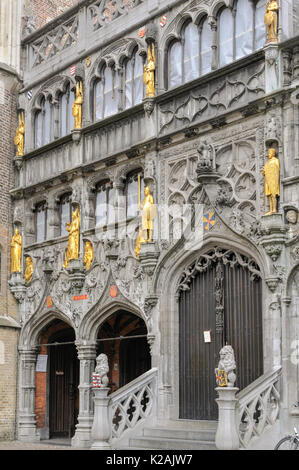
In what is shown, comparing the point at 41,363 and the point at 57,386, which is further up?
the point at 41,363

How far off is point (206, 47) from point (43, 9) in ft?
30.3

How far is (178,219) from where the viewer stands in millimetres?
18078

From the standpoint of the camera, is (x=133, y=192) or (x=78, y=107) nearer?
(x=133, y=192)

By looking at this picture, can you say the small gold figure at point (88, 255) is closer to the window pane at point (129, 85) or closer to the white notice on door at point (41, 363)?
the window pane at point (129, 85)

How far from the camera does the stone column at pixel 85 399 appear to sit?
19375 millimetres

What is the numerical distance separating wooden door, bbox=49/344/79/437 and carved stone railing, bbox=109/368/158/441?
6.21 meters

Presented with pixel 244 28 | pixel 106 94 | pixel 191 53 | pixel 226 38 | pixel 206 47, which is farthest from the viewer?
pixel 106 94

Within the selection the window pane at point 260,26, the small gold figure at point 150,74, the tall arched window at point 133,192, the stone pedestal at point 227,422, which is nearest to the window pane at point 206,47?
the window pane at point 260,26

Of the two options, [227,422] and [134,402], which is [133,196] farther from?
[227,422]

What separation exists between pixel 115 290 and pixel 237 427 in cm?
651

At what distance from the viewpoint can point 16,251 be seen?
2292 centimetres

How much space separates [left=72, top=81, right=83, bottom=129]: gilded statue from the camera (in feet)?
69.9

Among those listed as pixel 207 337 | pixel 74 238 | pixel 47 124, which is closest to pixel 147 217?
pixel 74 238

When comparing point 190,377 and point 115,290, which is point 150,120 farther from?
point 190,377
